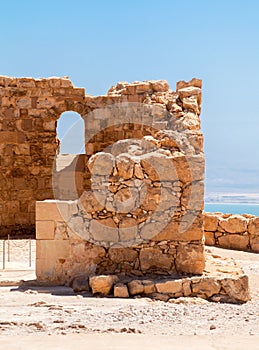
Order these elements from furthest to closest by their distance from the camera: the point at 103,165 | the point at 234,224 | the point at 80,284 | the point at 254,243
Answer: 1. the point at 234,224
2. the point at 254,243
3. the point at 103,165
4. the point at 80,284

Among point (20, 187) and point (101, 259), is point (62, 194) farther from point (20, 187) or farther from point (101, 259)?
point (101, 259)

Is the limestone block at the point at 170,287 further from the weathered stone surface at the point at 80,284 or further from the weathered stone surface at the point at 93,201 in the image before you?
the weathered stone surface at the point at 93,201

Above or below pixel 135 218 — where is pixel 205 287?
below

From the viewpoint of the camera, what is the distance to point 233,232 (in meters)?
12.2

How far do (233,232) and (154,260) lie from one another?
19.7ft

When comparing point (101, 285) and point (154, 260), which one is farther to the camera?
point (154, 260)

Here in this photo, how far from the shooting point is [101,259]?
21.9ft

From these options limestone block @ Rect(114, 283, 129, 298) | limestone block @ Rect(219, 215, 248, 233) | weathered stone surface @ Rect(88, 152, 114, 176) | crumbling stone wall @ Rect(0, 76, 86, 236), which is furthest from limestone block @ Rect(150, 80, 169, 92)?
limestone block @ Rect(114, 283, 129, 298)

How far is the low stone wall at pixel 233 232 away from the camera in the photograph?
1200 cm

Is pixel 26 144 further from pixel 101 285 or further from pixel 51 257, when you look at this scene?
pixel 101 285

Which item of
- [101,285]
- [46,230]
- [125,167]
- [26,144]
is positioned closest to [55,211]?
[46,230]

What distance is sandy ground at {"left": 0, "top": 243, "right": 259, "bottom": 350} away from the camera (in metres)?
4.21

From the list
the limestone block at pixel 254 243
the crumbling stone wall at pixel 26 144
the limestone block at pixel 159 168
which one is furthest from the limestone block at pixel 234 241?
the limestone block at pixel 159 168

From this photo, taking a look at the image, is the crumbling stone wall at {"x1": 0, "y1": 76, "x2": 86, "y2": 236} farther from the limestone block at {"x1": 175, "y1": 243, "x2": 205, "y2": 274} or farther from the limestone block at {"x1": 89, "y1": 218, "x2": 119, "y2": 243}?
the limestone block at {"x1": 175, "y1": 243, "x2": 205, "y2": 274}
